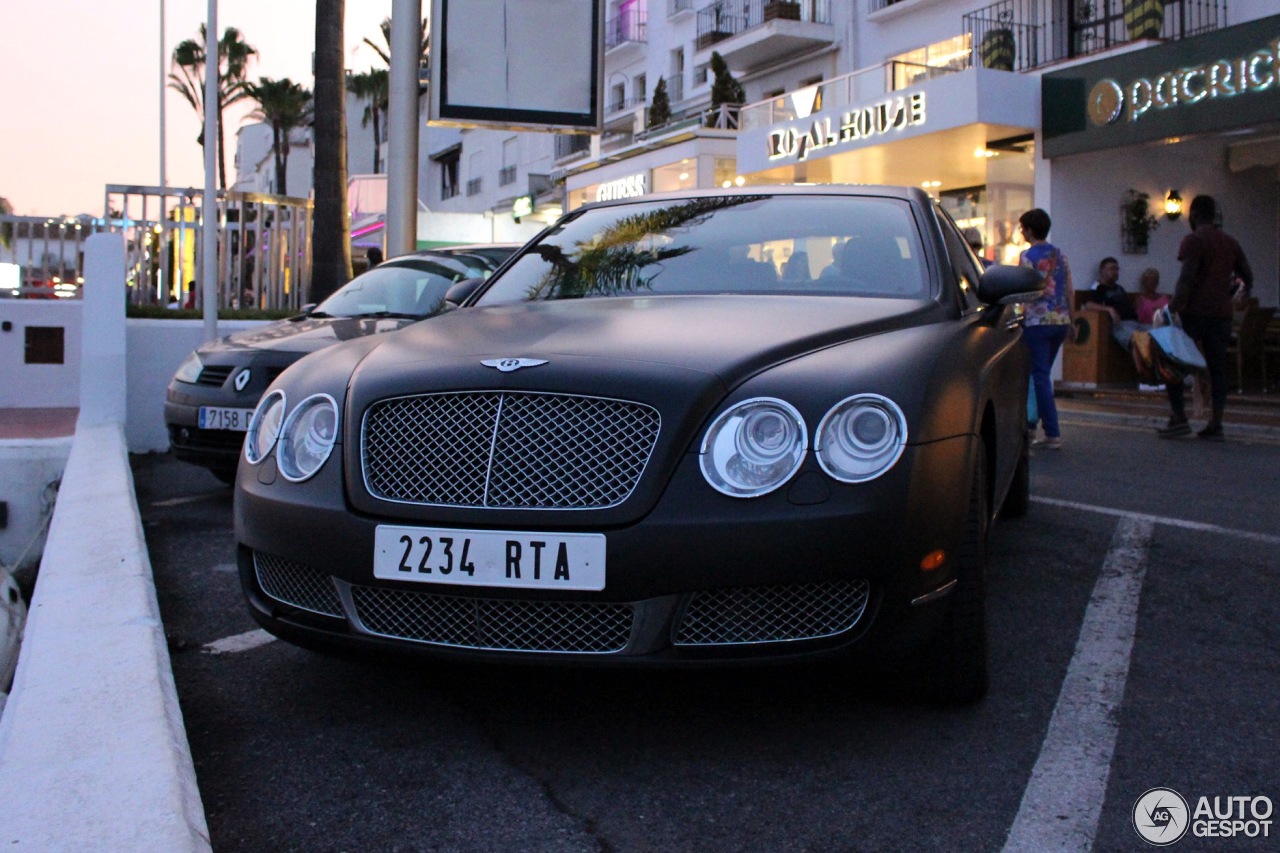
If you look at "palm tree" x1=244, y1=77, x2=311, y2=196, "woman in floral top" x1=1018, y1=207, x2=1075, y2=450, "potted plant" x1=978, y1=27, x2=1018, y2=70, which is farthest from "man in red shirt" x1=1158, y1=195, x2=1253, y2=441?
"palm tree" x1=244, y1=77, x2=311, y2=196

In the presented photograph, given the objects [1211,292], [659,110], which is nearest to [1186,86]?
[1211,292]

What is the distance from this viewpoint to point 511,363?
294 centimetres

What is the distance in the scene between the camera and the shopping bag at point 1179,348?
9320 mm

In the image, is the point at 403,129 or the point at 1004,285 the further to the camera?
the point at 403,129

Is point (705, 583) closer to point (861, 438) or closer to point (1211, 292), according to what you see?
point (861, 438)

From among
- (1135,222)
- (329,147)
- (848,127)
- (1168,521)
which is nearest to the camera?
(1168,521)

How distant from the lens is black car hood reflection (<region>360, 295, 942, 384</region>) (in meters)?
2.98

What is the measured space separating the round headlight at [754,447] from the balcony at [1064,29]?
15.3 meters

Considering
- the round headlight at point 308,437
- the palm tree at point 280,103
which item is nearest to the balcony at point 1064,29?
the round headlight at point 308,437

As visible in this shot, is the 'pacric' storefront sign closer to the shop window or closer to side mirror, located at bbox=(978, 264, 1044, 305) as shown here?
the shop window

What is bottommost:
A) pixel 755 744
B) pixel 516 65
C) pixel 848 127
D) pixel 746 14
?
pixel 755 744

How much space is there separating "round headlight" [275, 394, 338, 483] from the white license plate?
31 cm

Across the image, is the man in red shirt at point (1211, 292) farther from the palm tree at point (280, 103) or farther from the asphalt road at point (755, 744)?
the palm tree at point (280, 103)

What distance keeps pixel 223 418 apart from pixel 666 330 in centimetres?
391
